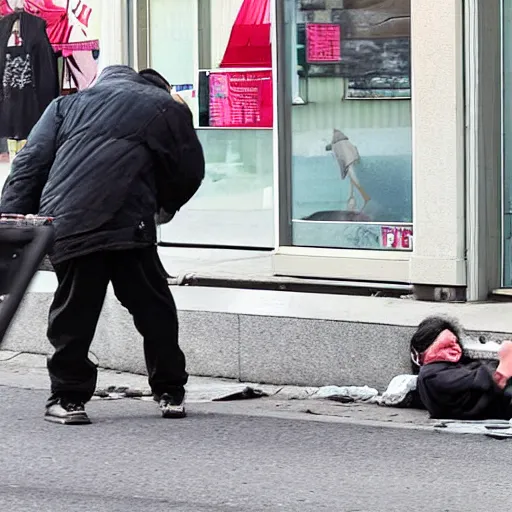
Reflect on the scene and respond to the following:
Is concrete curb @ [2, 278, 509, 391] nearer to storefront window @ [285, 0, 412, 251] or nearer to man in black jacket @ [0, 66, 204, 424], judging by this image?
storefront window @ [285, 0, 412, 251]

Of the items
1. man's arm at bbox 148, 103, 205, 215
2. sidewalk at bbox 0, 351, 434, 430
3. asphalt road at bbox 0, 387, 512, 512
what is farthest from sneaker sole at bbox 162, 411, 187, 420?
man's arm at bbox 148, 103, 205, 215

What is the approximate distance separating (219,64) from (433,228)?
2.56m

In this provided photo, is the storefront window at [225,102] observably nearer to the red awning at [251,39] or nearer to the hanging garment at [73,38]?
the red awning at [251,39]

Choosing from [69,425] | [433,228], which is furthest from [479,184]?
[69,425]

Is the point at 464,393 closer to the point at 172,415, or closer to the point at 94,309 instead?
the point at 172,415

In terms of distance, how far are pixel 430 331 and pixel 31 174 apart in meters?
2.18

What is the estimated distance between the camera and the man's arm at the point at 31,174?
711 cm

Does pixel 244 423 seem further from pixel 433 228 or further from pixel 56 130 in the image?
pixel 433 228

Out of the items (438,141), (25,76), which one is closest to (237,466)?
(438,141)

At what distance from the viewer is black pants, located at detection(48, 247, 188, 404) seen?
7.18 metres

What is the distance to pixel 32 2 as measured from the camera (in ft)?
39.2

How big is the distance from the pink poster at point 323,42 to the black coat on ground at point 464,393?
10.6 ft

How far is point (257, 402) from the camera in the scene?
826 centimetres

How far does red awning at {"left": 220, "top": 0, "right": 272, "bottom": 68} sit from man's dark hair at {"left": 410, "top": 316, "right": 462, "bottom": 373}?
12.0 feet
